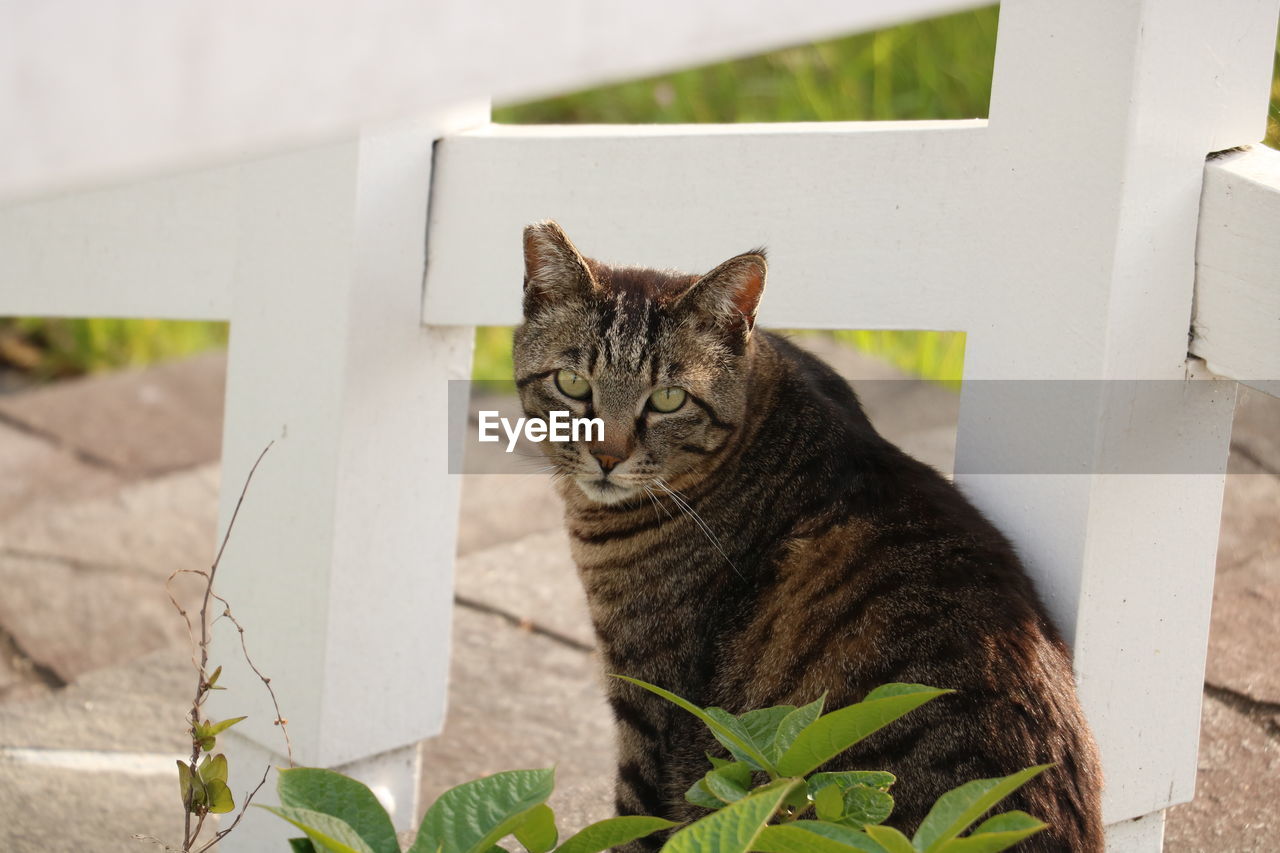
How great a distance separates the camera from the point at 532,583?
10.4 feet

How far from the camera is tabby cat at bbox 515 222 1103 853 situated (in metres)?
1.47

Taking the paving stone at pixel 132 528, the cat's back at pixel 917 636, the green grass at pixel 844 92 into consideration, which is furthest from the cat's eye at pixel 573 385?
the green grass at pixel 844 92

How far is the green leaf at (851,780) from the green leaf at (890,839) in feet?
0.59

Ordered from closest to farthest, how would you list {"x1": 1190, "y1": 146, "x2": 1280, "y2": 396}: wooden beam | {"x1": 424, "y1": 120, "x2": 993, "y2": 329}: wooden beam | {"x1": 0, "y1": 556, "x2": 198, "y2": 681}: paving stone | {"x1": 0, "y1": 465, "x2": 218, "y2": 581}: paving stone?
1. {"x1": 1190, "y1": 146, "x2": 1280, "y2": 396}: wooden beam
2. {"x1": 424, "y1": 120, "x2": 993, "y2": 329}: wooden beam
3. {"x1": 0, "y1": 556, "x2": 198, "y2": 681}: paving stone
4. {"x1": 0, "y1": 465, "x2": 218, "y2": 581}: paving stone

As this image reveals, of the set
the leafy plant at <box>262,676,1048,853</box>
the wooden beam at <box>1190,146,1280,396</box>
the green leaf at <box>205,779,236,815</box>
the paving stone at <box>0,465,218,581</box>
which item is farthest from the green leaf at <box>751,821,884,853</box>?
the paving stone at <box>0,465,218,581</box>

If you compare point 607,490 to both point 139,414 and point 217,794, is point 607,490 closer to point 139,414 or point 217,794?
point 217,794

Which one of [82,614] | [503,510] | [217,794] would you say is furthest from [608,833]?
[503,510]

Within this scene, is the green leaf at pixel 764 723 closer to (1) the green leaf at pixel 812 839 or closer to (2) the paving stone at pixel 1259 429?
(1) the green leaf at pixel 812 839

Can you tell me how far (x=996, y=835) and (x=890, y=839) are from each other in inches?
3.5

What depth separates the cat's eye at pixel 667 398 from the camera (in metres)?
1.92

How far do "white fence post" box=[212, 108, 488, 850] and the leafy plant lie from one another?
780 millimetres

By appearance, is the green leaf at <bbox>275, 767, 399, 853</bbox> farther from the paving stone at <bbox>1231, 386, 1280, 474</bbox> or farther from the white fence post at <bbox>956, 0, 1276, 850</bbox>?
the paving stone at <bbox>1231, 386, 1280, 474</bbox>

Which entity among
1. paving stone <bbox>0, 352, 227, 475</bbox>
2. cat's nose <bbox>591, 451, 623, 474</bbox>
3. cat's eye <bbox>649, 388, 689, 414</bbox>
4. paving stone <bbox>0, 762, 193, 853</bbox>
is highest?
cat's eye <bbox>649, 388, 689, 414</bbox>

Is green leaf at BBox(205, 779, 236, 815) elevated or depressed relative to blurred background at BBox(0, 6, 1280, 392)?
depressed
